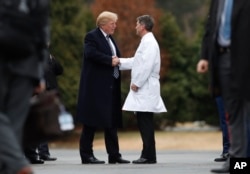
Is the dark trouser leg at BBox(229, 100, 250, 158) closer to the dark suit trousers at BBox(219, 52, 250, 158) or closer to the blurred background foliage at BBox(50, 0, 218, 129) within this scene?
the dark suit trousers at BBox(219, 52, 250, 158)

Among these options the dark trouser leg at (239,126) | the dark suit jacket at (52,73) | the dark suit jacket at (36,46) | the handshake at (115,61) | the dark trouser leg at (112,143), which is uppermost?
the dark suit jacket at (36,46)

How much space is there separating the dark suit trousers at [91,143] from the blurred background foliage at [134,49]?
19114 mm

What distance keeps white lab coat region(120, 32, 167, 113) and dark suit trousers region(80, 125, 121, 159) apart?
0.53 meters

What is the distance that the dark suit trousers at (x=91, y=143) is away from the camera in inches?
455

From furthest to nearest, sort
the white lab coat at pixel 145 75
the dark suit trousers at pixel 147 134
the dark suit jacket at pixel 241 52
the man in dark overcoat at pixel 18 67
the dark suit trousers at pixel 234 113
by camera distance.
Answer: the dark suit trousers at pixel 147 134, the white lab coat at pixel 145 75, the dark suit trousers at pixel 234 113, the dark suit jacket at pixel 241 52, the man in dark overcoat at pixel 18 67

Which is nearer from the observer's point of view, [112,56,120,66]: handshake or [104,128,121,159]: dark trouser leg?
[112,56,120,66]: handshake

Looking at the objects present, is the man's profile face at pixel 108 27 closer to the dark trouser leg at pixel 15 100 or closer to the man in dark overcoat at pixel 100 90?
the man in dark overcoat at pixel 100 90

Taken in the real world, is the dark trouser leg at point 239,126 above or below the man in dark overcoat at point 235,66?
below

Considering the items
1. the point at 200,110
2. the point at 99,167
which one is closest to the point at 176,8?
the point at 200,110

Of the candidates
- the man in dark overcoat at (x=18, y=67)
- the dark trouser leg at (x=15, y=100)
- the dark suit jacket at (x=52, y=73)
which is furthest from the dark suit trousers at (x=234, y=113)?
the dark suit jacket at (x=52, y=73)

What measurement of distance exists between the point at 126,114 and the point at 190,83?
4651mm

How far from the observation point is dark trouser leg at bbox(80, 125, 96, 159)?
11539 mm

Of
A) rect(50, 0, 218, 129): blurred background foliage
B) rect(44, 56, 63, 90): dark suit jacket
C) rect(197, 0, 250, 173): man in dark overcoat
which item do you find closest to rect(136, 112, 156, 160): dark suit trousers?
rect(44, 56, 63, 90): dark suit jacket

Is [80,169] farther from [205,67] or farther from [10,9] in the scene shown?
[10,9]
